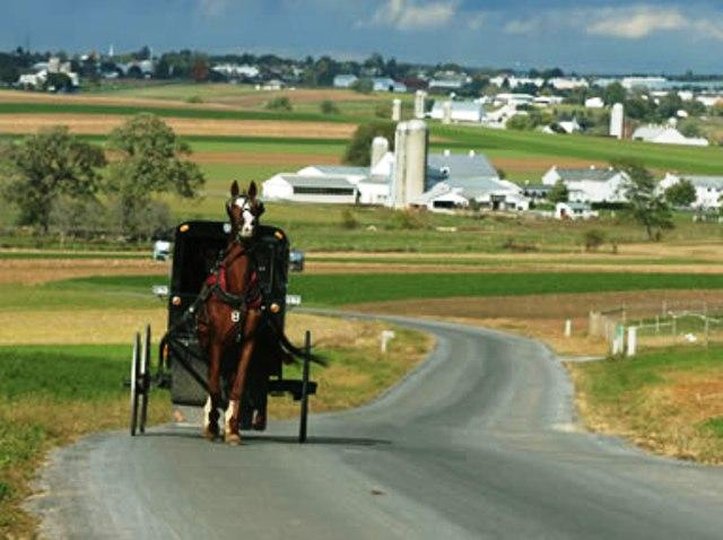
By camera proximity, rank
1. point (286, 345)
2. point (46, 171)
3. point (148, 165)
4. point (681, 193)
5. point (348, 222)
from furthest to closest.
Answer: point (681, 193) → point (148, 165) → point (348, 222) → point (46, 171) → point (286, 345)

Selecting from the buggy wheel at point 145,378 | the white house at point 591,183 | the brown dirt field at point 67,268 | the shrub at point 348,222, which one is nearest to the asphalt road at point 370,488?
the buggy wheel at point 145,378

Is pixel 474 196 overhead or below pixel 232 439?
overhead

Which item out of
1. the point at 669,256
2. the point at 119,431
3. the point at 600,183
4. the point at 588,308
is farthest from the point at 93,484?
the point at 600,183

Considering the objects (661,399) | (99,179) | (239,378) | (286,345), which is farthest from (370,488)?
(99,179)

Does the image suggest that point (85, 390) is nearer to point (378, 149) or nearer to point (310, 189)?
point (310, 189)

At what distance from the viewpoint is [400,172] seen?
170750mm

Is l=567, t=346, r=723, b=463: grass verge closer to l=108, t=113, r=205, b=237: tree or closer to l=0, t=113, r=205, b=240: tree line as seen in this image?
l=0, t=113, r=205, b=240: tree line

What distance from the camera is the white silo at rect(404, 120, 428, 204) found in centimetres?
16912

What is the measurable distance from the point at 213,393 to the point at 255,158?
167 metres

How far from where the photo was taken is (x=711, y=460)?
21.7 m

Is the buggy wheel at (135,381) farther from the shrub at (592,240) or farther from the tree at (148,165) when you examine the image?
the tree at (148,165)

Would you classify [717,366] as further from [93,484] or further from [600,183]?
[600,183]

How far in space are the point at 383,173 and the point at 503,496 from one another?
548 feet

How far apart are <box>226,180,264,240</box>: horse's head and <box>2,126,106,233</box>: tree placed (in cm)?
→ 9915
